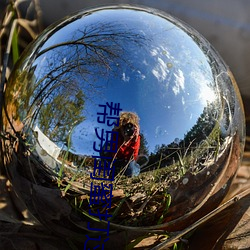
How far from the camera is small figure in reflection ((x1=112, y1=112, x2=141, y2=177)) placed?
148cm

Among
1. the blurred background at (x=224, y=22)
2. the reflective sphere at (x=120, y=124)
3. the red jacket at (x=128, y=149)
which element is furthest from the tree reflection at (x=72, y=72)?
the blurred background at (x=224, y=22)

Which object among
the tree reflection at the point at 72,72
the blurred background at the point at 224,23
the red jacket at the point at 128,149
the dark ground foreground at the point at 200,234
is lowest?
the dark ground foreground at the point at 200,234

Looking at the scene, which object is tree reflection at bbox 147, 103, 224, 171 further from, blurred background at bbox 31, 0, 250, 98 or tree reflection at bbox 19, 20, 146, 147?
blurred background at bbox 31, 0, 250, 98

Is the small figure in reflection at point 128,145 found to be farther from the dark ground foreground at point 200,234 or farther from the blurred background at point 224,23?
the blurred background at point 224,23

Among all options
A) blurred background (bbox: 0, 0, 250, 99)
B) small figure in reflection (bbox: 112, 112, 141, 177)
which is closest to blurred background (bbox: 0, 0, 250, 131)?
blurred background (bbox: 0, 0, 250, 99)

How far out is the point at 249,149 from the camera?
2.42m

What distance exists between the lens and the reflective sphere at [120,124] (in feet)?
4.87

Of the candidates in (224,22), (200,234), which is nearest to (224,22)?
(224,22)

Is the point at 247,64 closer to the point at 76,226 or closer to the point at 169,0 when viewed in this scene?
the point at 169,0

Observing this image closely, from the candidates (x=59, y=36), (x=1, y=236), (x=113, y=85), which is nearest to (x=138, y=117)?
(x=113, y=85)

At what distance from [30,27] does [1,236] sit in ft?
3.77

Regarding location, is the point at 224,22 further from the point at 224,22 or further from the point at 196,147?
the point at 196,147

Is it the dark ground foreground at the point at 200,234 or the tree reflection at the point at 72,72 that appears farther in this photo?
the dark ground foreground at the point at 200,234

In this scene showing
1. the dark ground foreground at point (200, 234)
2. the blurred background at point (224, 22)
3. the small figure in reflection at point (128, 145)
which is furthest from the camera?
the blurred background at point (224, 22)
